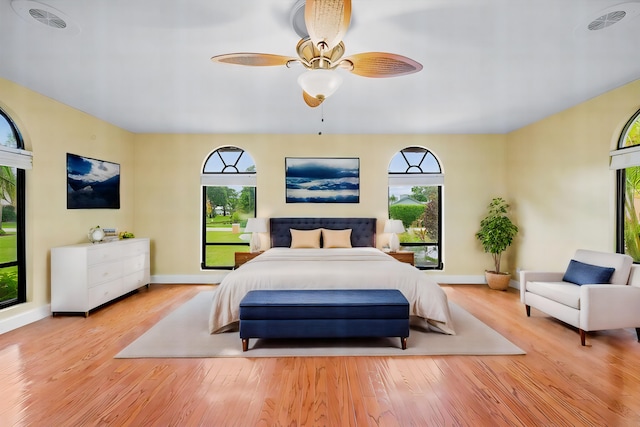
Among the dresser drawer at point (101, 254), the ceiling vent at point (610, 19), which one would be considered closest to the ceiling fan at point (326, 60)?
the ceiling vent at point (610, 19)

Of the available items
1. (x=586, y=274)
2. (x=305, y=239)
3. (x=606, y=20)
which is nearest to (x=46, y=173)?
(x=305, y=239)

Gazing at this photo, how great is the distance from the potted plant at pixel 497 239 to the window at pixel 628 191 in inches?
60.8

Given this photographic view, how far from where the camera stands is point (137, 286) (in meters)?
4.91

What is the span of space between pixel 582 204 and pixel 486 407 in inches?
130

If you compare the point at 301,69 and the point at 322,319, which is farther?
the point at 301,69

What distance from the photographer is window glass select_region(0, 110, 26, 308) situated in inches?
136

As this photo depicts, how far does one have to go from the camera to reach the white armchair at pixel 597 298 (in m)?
2.95

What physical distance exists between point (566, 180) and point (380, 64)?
3.66m

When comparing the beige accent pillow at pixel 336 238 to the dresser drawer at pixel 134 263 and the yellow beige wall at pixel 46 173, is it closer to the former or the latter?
the dresser drawer at pixel 134 263

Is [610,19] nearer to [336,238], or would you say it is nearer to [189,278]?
[336,238]

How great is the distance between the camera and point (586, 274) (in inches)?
133

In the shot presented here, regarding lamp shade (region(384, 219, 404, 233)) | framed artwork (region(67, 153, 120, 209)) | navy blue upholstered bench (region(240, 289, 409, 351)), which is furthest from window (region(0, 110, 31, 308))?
lamp shade (region(384, 219, 404, 233))

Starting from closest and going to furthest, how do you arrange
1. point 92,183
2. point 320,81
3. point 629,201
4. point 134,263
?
point 320,81
point 629,201
point 92,183
point 134,263

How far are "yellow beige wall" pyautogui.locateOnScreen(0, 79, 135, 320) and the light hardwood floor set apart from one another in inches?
32.5
